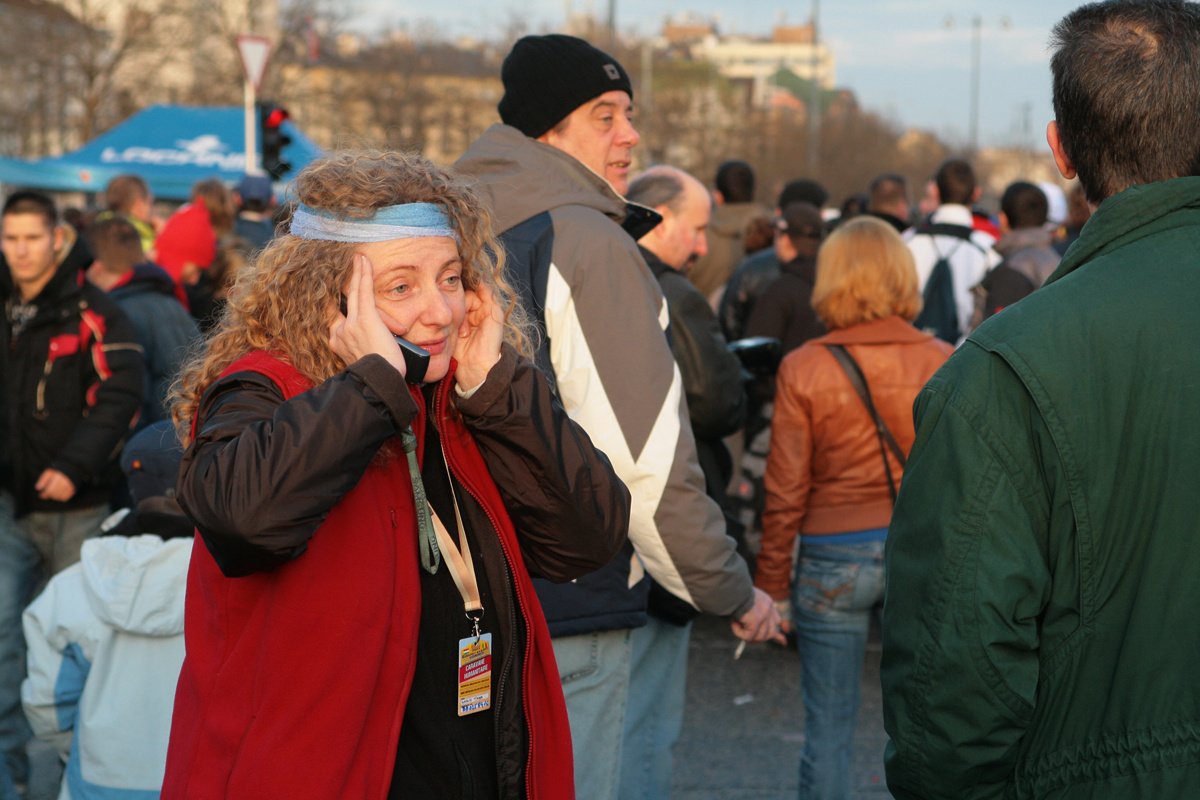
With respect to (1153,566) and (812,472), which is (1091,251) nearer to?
(1153,566)

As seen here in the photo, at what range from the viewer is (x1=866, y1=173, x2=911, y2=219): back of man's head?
8383mm

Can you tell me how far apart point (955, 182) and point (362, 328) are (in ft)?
21.1

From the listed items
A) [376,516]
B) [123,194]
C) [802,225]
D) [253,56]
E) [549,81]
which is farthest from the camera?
[253,56]

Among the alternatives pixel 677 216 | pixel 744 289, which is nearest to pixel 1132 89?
pixel 677 216

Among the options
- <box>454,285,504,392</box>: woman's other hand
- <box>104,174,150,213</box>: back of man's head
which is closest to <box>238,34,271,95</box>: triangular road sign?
<box>104,174,150,213</box>: back of man's head

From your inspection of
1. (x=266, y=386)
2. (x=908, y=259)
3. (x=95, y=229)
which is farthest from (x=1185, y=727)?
(x=95, y=229)

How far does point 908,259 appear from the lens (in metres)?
4.31

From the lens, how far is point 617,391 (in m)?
3.00

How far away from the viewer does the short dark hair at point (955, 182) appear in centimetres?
764

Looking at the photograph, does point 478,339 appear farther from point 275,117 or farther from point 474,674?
point 275,117

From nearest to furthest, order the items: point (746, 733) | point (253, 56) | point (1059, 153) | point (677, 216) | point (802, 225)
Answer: point (1059, 153) < point (677, 216) < point (746, 733) < point (802, 225) < point (253, 56)

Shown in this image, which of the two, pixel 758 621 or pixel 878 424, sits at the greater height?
pixel 878 424

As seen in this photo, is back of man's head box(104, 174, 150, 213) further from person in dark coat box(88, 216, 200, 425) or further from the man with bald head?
the man with bald head

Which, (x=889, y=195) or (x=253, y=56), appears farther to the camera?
(x=253, y=56)
